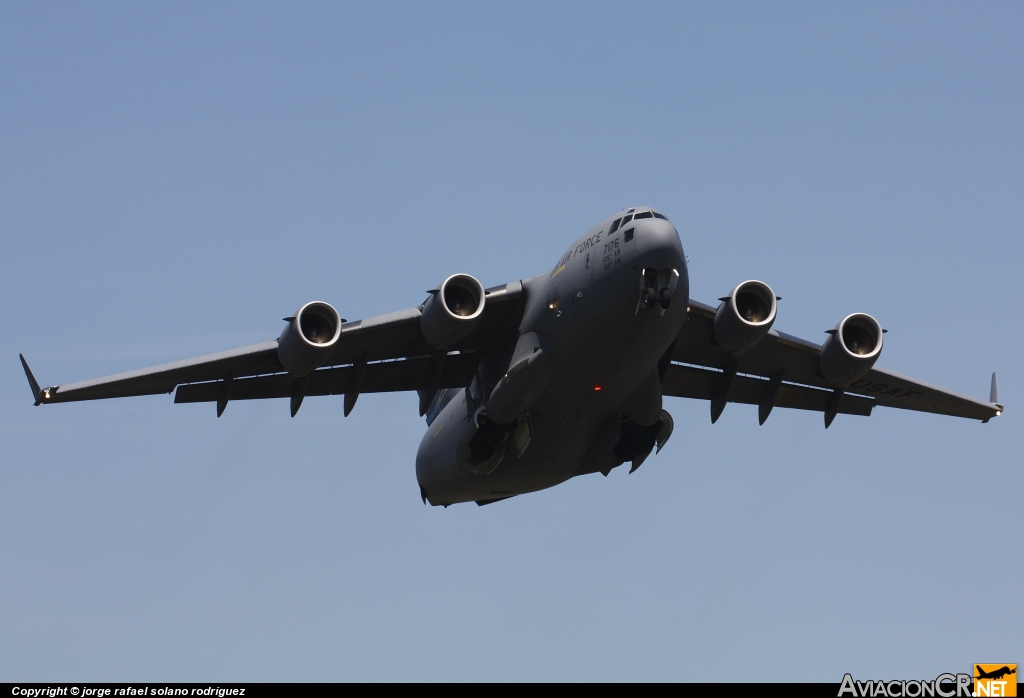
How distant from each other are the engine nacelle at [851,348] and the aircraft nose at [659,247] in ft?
13.8

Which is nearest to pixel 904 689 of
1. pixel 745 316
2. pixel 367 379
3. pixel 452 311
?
pixel 745 316

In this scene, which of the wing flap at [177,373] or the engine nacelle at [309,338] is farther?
the wing flap at [177,373]

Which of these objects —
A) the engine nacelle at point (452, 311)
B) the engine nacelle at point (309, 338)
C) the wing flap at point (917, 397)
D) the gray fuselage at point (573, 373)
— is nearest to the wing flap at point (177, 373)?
the engine nacelle at point (309, 338)

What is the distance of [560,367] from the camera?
18297 millimetres

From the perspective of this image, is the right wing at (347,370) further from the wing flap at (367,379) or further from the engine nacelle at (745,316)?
the engine nacelle at (745,316)

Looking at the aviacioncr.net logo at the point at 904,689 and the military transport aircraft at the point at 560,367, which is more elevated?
the military transport aircraft at the point at 560,367

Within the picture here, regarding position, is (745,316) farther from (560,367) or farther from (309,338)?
(309,338)

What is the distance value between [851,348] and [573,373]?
4.46m

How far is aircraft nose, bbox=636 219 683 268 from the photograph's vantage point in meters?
16.7

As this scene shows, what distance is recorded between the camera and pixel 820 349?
67.1 feet

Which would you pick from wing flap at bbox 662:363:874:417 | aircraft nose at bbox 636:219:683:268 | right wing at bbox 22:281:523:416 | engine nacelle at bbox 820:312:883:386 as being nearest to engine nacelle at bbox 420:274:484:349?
right wing at bbox 22:281:523:416

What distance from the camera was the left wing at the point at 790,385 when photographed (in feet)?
69.9

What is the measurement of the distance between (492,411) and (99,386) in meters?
5.62

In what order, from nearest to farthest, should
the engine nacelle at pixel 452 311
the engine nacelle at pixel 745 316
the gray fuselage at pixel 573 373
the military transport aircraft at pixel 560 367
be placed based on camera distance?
the gray fuselage at pixel 573 373, the military transport aircraft at pixel 560 367, the engine nacelle at pixel 452 311, the engine nacelle at pixel 745 316
